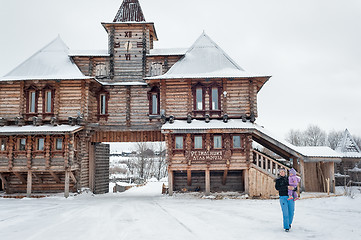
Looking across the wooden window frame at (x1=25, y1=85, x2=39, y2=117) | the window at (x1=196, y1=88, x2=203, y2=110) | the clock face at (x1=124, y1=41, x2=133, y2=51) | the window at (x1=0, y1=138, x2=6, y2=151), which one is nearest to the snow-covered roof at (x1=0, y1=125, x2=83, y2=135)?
the window at (x1=0, y1=138, x2=6, y2=151)

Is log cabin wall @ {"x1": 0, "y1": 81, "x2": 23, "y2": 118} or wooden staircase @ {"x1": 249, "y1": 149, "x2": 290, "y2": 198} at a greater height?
log cabin wall @ {"x1": 0, "y1": 81, "x2": 23, "y2": 118}

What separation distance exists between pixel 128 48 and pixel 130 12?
346 centimetres

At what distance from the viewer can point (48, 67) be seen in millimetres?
20844

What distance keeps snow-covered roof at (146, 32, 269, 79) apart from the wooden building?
2.7 inches

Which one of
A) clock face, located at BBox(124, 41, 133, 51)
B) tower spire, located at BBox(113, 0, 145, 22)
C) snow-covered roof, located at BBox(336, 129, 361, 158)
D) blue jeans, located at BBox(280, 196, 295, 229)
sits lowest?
blue jeans, located at BBox(280, 196, 295, 229)

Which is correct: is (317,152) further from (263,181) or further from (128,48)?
(128,48)

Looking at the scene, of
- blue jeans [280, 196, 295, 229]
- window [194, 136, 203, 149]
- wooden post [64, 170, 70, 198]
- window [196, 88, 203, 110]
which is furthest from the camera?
window [196, 88, 203, 110]

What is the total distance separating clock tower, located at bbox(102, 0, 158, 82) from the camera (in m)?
21.8

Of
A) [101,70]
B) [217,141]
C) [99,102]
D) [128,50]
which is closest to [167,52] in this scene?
[128,50]

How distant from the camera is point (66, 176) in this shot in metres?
18.4

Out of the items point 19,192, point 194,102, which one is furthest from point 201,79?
point 19,192

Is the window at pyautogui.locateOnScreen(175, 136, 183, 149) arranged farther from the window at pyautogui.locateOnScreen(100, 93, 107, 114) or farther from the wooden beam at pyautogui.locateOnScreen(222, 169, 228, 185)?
the window at pyautogui.locateOnScreen(100, 93, 107, 114)

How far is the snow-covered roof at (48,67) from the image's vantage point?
19.7 m

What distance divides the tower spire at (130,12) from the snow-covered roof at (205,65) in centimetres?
527
